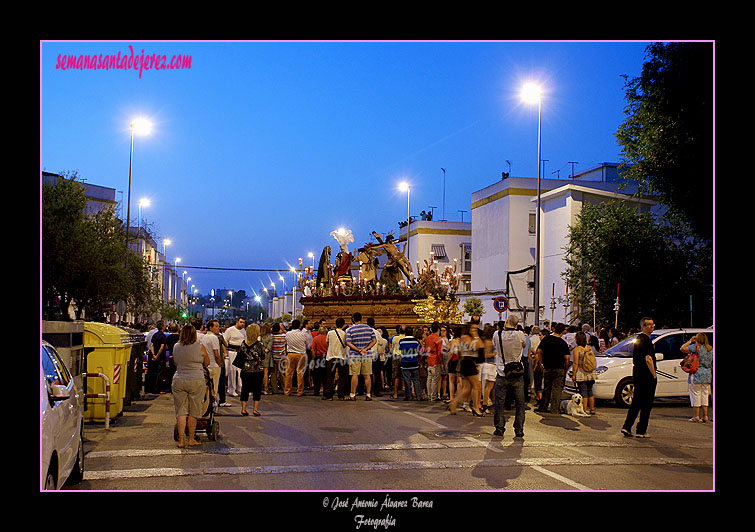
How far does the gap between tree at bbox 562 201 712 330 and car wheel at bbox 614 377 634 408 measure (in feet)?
52.6

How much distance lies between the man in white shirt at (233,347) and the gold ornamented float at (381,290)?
466 inches

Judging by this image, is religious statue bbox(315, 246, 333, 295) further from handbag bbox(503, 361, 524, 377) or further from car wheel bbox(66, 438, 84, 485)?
car wheel bbox(66, 438, 84, 485)

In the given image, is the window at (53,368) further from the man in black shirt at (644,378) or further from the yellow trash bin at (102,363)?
the man in black shirt at (644,378)

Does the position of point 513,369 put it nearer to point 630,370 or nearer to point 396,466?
point 396,466

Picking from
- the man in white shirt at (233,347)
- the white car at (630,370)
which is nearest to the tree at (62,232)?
the man in white shirt at (233,347)

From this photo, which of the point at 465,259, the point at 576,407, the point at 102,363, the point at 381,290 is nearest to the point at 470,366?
the point at 576,407

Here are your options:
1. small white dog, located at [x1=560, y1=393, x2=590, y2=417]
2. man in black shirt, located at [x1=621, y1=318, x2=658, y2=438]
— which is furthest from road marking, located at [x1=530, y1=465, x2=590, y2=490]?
small white dog, located at [x1=560, y1=393, x2=590, y2=417]

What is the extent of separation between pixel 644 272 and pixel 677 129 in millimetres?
13280

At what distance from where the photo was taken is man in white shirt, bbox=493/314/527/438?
38.2 feet

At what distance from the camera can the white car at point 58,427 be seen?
5698 mm

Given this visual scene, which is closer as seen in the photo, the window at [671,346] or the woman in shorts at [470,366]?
the woman in shorts at [470,366]

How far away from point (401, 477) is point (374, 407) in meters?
7.67

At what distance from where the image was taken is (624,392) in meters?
16.7
